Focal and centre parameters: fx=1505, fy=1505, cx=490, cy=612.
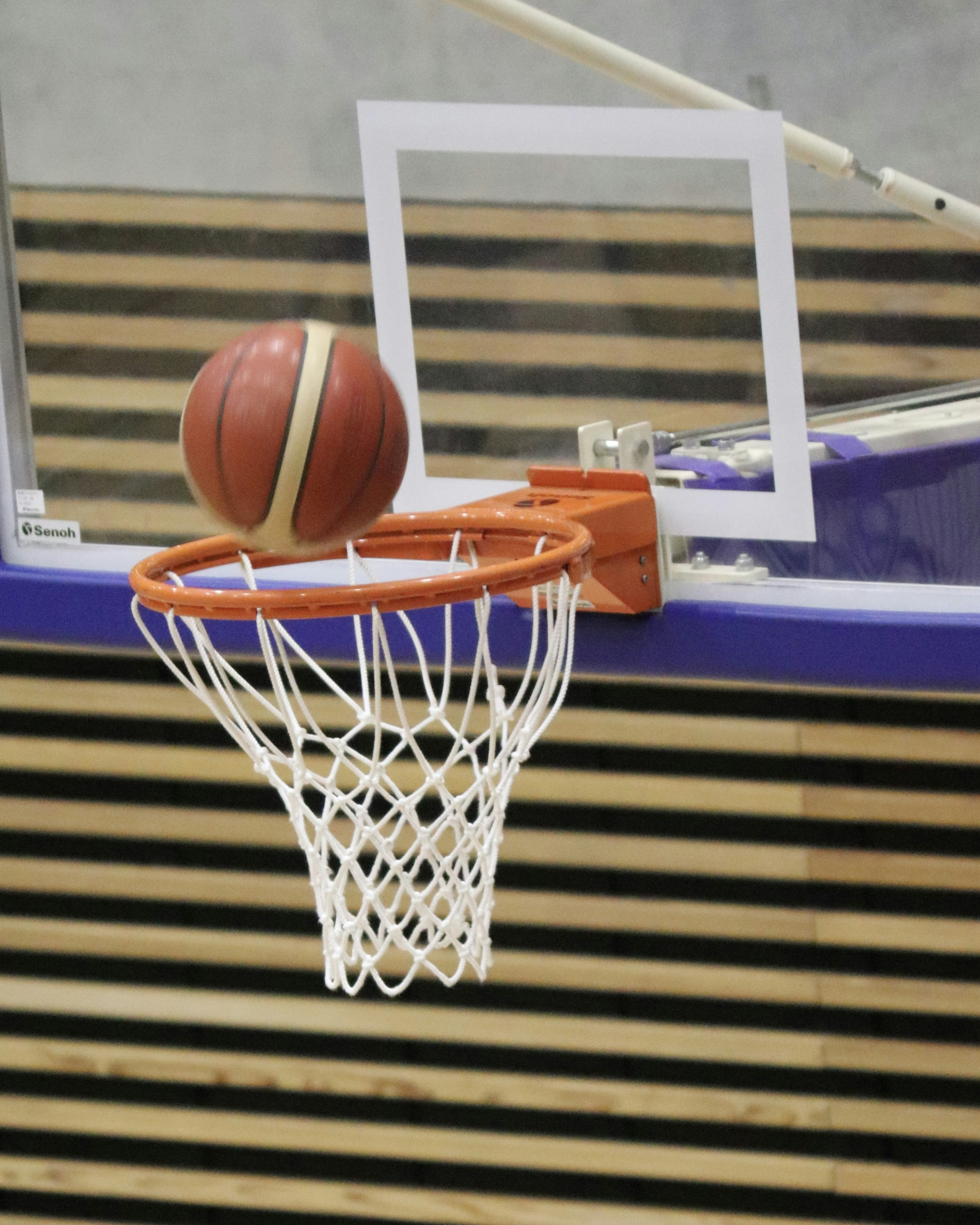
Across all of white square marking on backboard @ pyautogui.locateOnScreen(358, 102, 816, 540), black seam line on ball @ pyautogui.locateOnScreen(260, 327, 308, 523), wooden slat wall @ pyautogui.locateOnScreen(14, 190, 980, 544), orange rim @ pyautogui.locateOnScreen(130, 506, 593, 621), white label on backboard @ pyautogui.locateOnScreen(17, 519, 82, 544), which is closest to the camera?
black seam line on ball @ pyautogui.locateOnScreen(260, 327, 308, 523)

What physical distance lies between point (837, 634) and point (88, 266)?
0.96m

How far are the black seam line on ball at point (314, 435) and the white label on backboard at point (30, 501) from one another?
806 millimetres

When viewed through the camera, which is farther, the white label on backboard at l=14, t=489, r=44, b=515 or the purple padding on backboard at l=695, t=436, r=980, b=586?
the white label on backboard at l=14, t=489, r=44, b=515

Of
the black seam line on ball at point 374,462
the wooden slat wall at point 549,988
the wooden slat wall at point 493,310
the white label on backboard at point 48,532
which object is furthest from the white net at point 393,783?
the wooden slat wall at point 549,988

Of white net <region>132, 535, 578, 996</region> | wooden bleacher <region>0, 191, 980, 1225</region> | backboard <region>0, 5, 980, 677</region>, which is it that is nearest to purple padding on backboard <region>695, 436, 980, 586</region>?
backboard <region>0, 5, 980, 677</region>

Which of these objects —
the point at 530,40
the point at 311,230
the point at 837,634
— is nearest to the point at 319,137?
the point at 311,230

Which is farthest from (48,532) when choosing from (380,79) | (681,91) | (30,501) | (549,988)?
(549,988)

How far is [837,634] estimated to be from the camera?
62.9 inches

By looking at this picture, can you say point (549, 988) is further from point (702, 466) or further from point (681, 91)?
point (681, 91)

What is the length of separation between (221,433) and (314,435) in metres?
0.07

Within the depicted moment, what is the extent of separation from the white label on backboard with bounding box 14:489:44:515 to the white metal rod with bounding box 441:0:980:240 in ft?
2.49

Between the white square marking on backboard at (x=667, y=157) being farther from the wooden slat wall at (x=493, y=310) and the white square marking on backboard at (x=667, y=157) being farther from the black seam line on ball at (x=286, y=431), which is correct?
the black seam line on ball at (x=286, y=431)

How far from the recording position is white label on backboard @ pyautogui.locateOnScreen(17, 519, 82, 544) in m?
1.84

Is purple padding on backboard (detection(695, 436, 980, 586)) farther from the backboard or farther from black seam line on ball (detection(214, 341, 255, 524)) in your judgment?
black seam line on ball (detection(214, 341, 255, 524))
